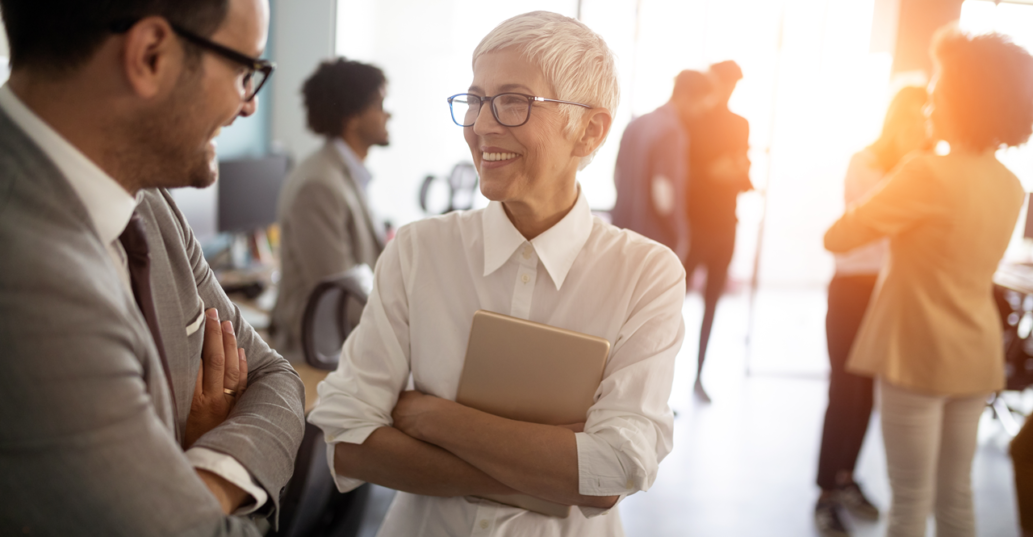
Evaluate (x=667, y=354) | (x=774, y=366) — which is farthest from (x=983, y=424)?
(x=667, y=354)

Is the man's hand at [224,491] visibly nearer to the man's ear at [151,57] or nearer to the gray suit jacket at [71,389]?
the gray suit jacket at [71,389]

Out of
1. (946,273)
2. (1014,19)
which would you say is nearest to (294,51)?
(946,273)

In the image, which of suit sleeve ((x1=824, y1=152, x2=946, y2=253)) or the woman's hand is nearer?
the woman's hand

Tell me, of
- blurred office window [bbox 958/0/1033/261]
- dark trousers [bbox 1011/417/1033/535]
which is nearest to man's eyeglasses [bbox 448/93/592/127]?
dark trousers [bbox 1011/417/1033/535]

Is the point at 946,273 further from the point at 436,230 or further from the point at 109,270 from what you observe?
the point at 109,270

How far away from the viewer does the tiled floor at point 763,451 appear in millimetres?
2969

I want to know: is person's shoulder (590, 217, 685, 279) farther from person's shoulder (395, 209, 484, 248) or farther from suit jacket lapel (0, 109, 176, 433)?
suit jacket lapel (0, 109, 176, 433)

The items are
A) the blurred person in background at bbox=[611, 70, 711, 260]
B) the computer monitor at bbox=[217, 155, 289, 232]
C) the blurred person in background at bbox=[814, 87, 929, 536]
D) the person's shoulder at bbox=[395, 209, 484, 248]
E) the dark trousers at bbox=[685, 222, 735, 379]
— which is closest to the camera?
the person's shoulder at bbox=[395, 209, 484, 248]

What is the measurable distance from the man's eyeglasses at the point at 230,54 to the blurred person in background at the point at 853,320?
2.35 metres

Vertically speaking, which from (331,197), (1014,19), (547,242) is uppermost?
(1014,19)

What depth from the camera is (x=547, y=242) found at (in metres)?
1.27

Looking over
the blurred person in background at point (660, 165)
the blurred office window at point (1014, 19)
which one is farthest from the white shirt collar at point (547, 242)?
the blurred office window at point (1014, 19)

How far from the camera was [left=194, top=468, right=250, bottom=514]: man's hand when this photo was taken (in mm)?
790

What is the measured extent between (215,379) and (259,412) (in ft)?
0.30
